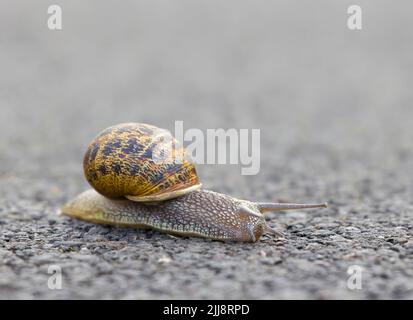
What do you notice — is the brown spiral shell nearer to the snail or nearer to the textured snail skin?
the snail

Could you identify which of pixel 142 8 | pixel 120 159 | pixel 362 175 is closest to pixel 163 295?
pixel 120 159

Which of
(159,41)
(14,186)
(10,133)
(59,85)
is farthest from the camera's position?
(159,41)

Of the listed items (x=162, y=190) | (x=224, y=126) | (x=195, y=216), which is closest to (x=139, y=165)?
(x=162, y=190)

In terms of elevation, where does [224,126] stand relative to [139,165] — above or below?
above

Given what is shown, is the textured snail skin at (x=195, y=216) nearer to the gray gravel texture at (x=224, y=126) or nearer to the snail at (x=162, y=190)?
the snail at (x=162, y=190)

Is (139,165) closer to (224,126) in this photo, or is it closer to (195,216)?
(195,216)
